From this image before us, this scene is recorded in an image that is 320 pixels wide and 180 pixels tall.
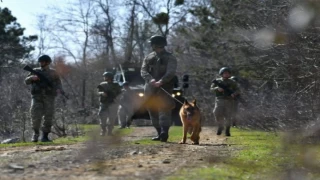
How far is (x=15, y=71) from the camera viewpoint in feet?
111

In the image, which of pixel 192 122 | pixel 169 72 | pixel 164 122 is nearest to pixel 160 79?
pixel 169 72

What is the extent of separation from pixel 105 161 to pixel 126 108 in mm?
17066

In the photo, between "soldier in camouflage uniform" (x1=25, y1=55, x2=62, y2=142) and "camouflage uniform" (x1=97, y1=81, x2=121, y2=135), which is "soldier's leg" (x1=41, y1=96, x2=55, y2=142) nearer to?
"soldier in camouflage uniform" (x1=25, y1=55, x2=62, y2=142)

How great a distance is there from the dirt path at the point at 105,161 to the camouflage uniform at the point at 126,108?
1385cm

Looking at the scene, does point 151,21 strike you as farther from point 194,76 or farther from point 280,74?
point 280,74

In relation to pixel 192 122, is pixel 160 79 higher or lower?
higher

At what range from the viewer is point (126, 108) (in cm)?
2553

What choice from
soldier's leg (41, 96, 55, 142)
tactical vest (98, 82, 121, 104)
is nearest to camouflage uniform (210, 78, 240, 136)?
tactical vest (98, 82, 121, 104)

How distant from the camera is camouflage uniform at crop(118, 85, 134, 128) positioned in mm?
25234

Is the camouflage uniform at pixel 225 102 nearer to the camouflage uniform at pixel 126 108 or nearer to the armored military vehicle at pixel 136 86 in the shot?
the camouflage uniform at pixel 126 108

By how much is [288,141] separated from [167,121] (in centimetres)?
307

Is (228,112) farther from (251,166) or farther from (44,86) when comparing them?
(251,166)

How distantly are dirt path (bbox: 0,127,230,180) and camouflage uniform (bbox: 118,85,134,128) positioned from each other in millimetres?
13852

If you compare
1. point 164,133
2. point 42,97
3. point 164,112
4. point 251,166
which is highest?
point 42,97
